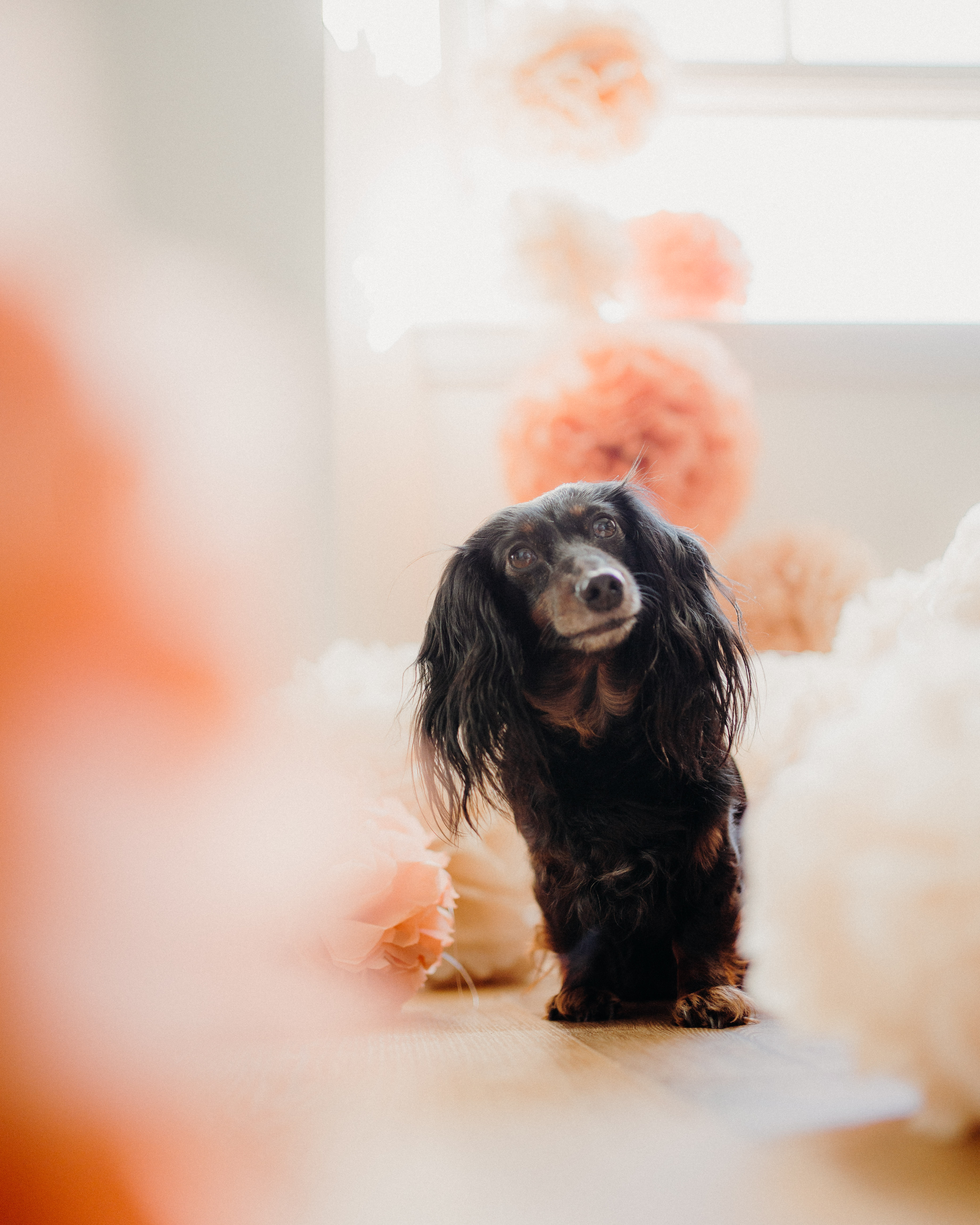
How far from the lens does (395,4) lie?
1.75m

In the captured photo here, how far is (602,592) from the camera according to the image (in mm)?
737

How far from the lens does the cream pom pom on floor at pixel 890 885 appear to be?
0.36 metres

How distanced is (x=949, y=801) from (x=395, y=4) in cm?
190

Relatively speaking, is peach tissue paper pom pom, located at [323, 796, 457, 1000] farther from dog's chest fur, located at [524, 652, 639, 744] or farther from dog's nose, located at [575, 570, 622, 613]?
dog's nose, located at [575, 570, 622, 613]

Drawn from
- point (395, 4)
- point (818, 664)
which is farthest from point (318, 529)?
point (395, 4)

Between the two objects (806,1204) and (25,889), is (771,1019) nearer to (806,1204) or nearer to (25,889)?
(806,1204)

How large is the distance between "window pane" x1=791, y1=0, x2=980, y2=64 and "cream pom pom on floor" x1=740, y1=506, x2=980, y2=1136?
2222 millimetres

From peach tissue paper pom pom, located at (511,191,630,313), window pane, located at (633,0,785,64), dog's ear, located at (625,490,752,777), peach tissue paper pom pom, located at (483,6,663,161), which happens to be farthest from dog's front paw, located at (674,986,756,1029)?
window pane, located at (633,0,785,64)

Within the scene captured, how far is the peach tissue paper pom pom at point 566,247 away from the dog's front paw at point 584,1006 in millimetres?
1238

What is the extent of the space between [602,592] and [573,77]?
1.33 meters

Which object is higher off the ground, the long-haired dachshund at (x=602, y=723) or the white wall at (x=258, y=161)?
the white wall at (x=258, y=161)

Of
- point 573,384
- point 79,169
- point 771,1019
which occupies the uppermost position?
point 79,169

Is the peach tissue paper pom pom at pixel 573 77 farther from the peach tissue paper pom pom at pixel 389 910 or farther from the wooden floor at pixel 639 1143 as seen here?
the wooden floor at pixel 639 1143

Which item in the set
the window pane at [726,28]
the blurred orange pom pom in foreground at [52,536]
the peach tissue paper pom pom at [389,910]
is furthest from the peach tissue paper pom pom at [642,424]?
the window pane at [726,28]
